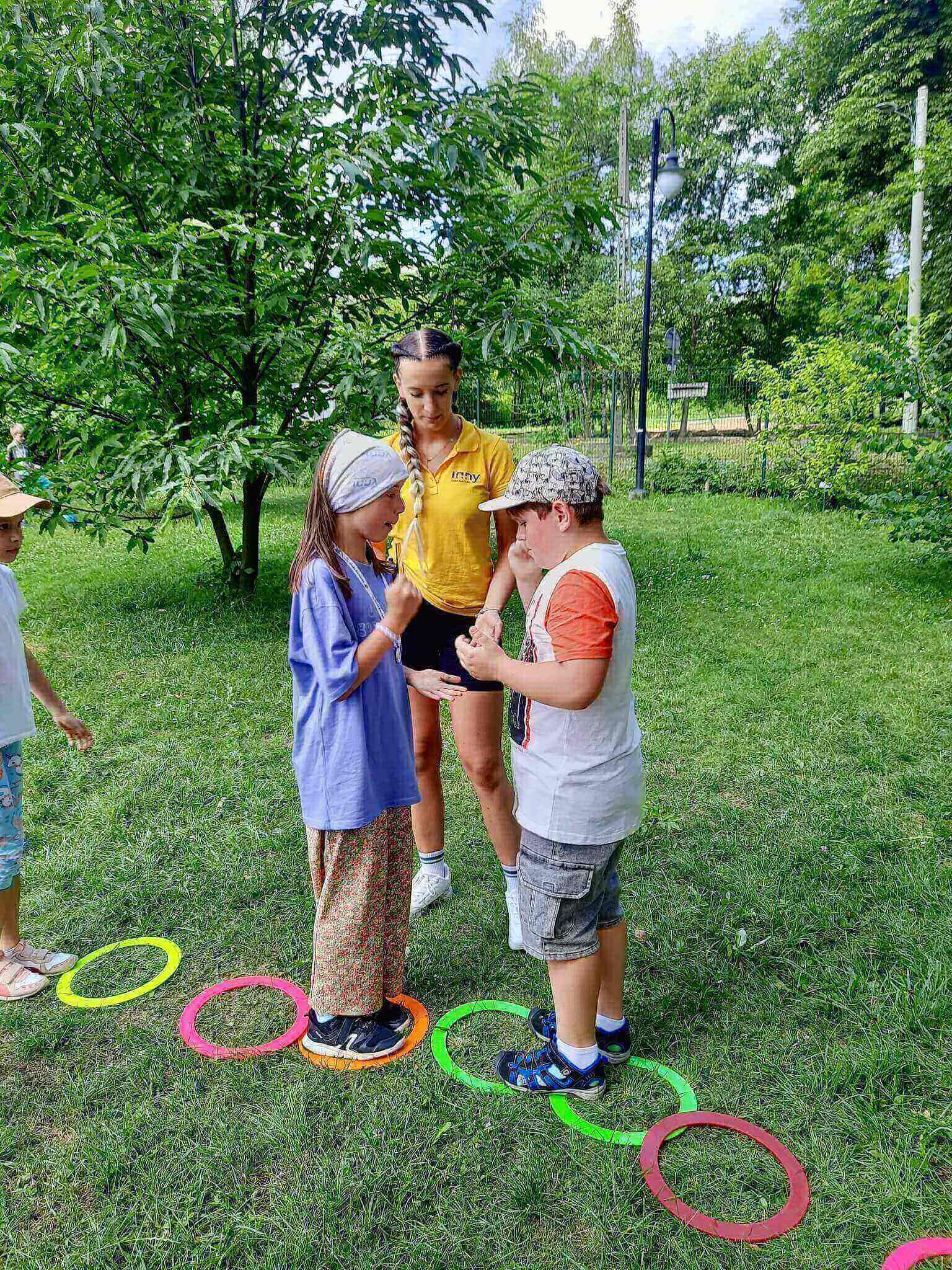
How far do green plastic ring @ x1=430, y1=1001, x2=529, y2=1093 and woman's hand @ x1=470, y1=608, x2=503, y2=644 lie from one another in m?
1.30

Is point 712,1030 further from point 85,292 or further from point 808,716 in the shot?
point 85,292

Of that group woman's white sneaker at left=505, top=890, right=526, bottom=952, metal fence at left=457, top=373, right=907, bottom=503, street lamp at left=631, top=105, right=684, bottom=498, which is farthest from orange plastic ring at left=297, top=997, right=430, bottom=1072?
street lamp at left=631, top=105, right=684, bottom=498

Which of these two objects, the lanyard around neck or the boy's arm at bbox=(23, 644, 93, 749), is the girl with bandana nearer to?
the lanyard around neck

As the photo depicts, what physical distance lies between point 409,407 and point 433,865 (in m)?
1.82

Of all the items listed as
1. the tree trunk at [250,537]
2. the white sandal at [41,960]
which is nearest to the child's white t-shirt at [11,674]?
the white sandal at [41,960]

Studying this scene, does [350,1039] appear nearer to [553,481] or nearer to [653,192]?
[553,481]

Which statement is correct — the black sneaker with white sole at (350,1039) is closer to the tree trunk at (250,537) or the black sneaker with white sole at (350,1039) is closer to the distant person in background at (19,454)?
the distant person in background at (19,454)

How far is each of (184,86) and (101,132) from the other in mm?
790

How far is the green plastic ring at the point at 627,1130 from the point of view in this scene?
7.07 ft

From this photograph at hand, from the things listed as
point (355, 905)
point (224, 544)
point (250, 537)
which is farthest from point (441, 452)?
point (224, 544)

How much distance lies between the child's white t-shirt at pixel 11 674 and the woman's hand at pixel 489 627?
5.21 ft

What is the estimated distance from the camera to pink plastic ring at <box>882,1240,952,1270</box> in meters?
1.83

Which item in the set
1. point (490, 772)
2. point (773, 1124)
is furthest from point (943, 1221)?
point (490, 772)

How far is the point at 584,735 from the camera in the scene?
81.9 inches
